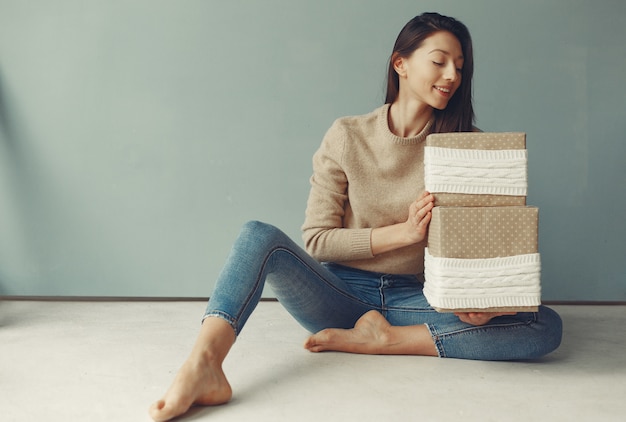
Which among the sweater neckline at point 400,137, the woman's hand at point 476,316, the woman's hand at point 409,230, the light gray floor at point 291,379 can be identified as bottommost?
the light gray floor at point 291,379

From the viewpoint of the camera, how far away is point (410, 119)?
6.04 ft

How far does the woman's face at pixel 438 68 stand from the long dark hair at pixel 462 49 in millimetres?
22

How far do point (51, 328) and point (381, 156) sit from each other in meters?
1.20

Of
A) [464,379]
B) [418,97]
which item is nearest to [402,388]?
[464,379]

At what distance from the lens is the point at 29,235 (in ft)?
8.24

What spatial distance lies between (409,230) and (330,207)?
28 centimetres

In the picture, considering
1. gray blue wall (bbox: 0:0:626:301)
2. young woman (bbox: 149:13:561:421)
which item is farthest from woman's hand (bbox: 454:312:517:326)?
gray blue wall (bbox: 0:0:626:301)

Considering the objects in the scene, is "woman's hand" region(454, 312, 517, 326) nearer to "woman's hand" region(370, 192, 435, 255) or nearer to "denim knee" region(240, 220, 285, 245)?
"woman's hand" region(370, 192, 435, 255)

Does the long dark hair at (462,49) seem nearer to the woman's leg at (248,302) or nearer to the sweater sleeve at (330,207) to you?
the sweater sleeve at (330,207)

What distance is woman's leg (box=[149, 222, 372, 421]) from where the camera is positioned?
1336 mm

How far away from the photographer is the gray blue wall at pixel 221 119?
2439 millimetres

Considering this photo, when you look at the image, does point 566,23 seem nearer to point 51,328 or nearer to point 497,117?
point 497,117

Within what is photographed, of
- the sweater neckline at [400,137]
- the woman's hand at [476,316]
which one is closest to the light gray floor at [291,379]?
the woman's hand at [476,316]

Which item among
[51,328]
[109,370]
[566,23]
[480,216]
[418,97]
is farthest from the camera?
[566,23]
